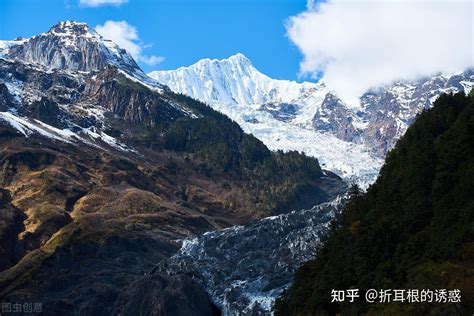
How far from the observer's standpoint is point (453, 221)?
368ft

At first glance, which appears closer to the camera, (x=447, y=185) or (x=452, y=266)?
(x=452, y=266)

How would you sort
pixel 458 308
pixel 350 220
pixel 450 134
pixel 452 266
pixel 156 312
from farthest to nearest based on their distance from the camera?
pixel 156 312
pixel 350 220
pixel 450 134
pixel 452 266
pixel 458 308

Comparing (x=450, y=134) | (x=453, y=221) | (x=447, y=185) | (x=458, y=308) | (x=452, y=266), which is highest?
(x=450, y=134)

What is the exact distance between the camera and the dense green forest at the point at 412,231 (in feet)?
334

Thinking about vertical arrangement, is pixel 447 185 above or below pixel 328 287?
above

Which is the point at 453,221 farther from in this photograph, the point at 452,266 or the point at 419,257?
the point at 452,266

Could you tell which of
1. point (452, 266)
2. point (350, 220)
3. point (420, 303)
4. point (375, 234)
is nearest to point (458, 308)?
point (420, 303)

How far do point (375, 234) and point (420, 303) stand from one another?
115 feet

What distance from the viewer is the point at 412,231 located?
122375 mm

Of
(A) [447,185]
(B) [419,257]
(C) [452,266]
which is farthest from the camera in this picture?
(A) [447,185]

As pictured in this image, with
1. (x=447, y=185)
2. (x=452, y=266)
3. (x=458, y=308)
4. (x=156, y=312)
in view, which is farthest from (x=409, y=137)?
(x=156, y=312)

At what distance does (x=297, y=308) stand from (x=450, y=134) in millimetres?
41657

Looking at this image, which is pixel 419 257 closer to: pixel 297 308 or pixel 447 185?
pixel 447 185

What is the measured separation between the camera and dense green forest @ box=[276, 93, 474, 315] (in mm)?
101688
